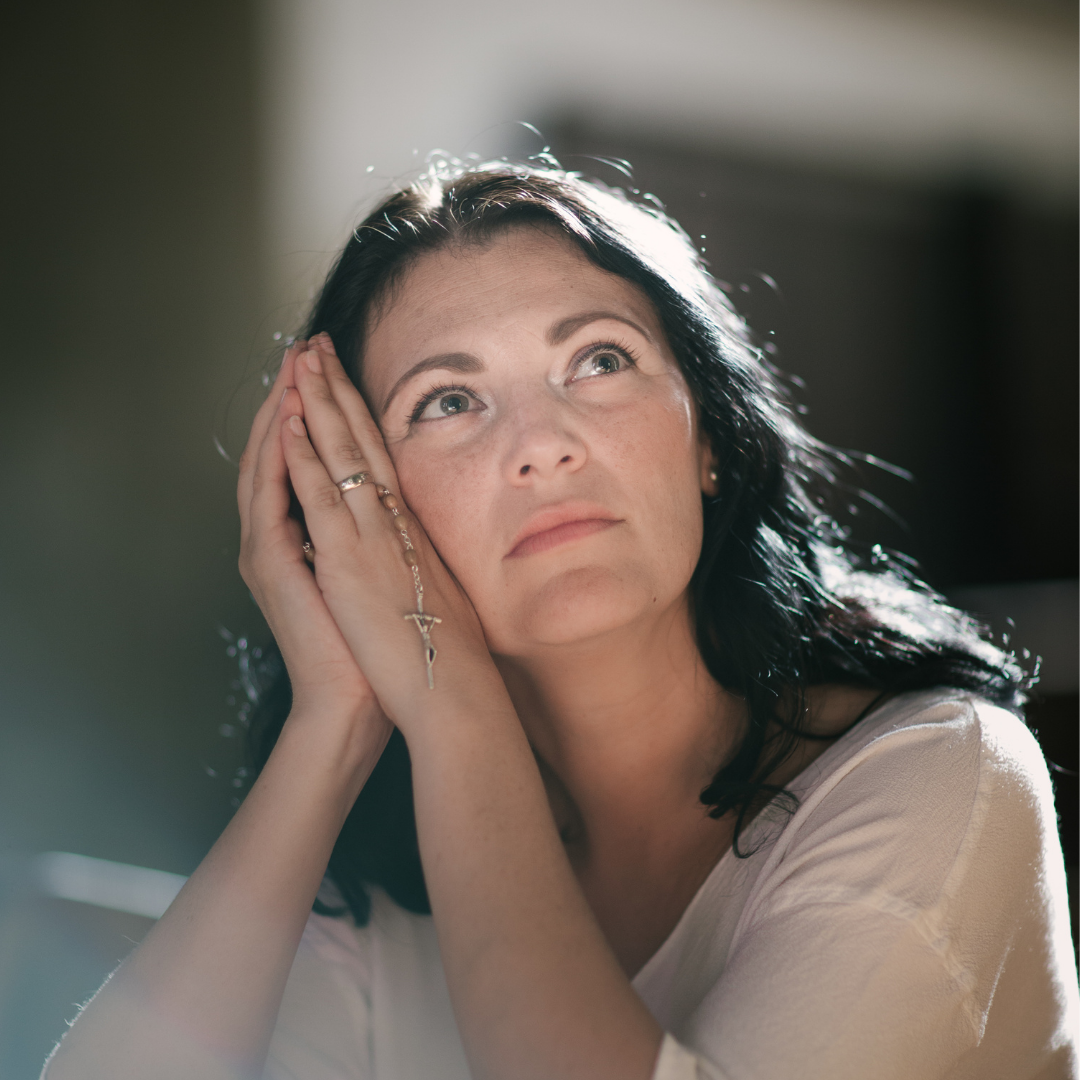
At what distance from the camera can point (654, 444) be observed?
1.25m

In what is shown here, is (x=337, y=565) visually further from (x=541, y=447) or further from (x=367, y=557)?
(x=541, y=447)

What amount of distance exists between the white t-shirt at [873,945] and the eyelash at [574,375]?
0.63 metres

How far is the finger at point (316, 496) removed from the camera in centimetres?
121

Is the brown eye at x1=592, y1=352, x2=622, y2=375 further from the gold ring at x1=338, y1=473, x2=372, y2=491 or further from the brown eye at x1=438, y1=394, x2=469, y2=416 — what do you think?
the gold ring at x1=338, y1=473, x2=372, y2=491

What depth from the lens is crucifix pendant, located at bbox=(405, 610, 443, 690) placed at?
3.71ft

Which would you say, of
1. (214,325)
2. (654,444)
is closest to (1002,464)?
(654,444)

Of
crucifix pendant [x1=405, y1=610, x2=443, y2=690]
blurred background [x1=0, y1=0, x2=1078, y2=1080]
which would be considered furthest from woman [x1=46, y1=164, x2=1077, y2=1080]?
blurred background [x1=0, y1=0, x2=1078, y2=1080]

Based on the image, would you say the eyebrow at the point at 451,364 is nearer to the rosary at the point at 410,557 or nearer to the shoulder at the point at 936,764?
the rosary at the point at 410,557

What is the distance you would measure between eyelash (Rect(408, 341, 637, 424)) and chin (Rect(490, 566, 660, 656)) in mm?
301

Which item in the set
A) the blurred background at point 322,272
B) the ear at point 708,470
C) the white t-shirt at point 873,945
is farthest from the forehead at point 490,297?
the white t-shirt at point 873,945

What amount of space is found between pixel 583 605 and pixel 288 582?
1.41 ft

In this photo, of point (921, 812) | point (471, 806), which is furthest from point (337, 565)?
point (921, 812)

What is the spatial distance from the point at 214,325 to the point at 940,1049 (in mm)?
2197

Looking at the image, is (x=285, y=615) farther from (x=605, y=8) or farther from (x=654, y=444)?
(x=605, y=8)
